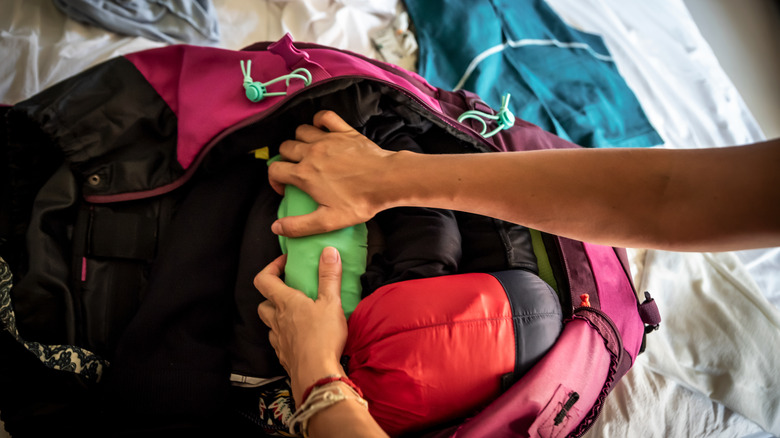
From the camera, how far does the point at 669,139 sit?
119 cm

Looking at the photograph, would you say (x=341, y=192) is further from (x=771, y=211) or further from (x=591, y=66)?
(x=591, y=66)

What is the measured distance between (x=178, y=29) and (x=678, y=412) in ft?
4.28

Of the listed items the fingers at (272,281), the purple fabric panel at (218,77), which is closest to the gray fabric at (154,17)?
the purple fabric panel at (218,77)

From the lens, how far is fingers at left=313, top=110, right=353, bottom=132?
0.72 m

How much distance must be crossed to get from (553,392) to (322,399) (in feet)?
0.97

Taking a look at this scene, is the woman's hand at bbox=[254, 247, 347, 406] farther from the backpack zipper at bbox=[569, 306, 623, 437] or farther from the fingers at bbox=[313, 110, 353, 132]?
the backpack zipper at bbox=[569, 306, 623, 437]

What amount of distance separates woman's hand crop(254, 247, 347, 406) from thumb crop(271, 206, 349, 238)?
34 mm

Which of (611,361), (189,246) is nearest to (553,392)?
(611,361)

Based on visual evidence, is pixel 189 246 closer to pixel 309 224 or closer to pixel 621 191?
pixel 309 224

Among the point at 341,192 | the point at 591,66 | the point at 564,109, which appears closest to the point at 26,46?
the point at 341,192

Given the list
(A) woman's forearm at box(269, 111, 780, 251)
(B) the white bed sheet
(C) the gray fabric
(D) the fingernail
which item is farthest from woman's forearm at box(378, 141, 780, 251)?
(C) the gray fabric

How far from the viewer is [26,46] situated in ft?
3.02

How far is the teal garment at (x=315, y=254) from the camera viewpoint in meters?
0.67

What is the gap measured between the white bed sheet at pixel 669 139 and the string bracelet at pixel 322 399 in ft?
1.73
